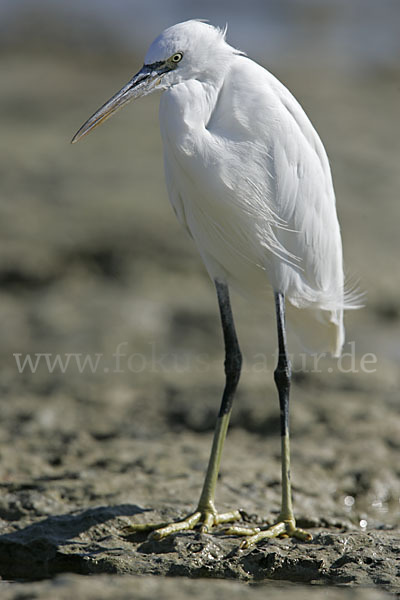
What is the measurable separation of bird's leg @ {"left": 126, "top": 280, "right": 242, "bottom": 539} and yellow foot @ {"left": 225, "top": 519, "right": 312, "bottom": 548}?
133 mm

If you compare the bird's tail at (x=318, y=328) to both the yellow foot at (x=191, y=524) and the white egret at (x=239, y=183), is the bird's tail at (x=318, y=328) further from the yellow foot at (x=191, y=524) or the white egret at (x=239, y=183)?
the yellow foot at (x=191, y=524)

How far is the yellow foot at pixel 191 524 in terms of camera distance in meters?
3.24

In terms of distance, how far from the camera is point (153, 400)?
5301 millimetres

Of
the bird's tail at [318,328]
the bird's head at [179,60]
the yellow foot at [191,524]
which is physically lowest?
the yellow foot at [191,524]

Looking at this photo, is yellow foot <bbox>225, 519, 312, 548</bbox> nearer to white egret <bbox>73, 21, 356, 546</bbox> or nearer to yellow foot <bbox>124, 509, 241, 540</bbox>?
white egret <bbox>73, 21, 356, 546</bbox>

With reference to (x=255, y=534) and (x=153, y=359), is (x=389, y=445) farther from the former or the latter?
(x=153, y=359)

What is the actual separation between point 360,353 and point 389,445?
4.86ft

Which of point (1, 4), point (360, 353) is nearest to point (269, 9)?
point (1, 4)

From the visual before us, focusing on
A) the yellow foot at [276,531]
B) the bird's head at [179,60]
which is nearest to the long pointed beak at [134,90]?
the bird's head at [179,60]

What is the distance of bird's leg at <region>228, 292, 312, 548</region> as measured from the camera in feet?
10.6

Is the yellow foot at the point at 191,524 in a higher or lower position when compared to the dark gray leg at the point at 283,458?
lower

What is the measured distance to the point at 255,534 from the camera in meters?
3.20

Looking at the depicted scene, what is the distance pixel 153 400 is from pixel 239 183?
97.3 inches

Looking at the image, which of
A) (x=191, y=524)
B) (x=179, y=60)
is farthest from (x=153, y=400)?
(x=179, y=60)
